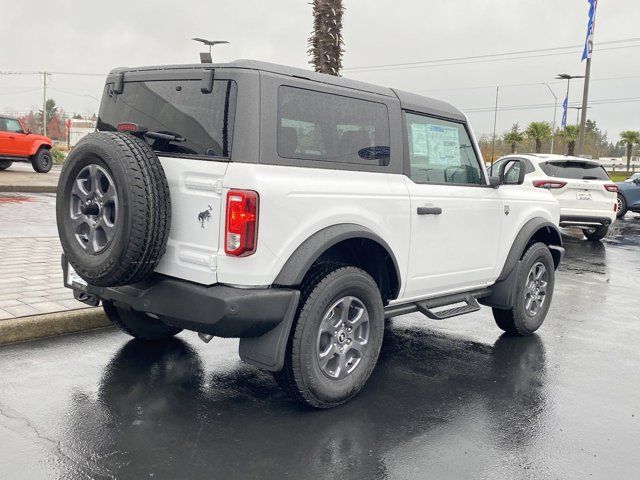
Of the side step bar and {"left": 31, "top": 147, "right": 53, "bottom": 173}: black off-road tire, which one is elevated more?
{"left": 31, "top": 147, "right": 53, "bottom": 173}: black off-road tire

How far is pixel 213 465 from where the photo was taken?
10.6 feet

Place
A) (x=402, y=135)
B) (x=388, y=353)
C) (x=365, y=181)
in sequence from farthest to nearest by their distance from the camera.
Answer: (x=388, y=353)
(x=402, y=135)
(x=365, y=181)

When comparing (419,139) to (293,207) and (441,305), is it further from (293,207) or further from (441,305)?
(293,207)

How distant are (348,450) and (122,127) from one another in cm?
228

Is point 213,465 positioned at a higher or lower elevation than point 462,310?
lower

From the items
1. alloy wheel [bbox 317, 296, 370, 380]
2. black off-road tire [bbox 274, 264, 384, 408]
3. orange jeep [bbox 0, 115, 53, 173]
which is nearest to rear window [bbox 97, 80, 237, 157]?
black off-road tire [bbox 274, 264, 384, 408]

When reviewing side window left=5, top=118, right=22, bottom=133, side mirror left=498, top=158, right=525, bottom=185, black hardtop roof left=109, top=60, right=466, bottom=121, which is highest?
side window left=5, top=118, right=22, bottom=133

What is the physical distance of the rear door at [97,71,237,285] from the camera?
358 centimetres

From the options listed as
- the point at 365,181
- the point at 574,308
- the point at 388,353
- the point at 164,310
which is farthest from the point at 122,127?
the point at 574,308

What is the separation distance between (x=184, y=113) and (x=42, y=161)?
20728mm

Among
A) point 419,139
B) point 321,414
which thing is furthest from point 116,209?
point 419,139

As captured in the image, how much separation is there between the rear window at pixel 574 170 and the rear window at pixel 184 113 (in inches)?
402

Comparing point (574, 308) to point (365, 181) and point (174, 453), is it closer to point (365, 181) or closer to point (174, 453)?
point (365, 181)

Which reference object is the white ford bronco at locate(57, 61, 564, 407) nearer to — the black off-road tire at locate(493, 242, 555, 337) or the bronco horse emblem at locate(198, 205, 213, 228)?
the bronco horse emblem at locate(198, 205, 213, 228)
